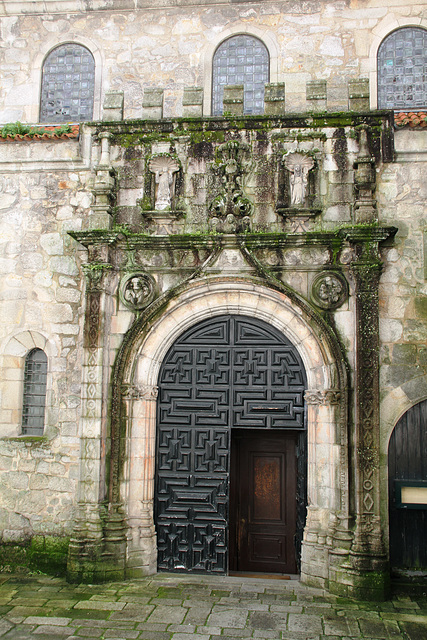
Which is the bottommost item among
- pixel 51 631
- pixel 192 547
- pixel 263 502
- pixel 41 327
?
pixel 51 631

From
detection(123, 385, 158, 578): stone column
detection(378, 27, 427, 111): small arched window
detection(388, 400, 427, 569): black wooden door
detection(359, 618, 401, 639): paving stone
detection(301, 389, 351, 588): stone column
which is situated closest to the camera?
detection(359, 618, 401, 639): paving stone

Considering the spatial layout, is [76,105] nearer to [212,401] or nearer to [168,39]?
[168,39]

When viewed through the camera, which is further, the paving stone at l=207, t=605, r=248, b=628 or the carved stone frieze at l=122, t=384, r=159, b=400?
the carved stone frieze at l=122, t=384, r=159, b=400

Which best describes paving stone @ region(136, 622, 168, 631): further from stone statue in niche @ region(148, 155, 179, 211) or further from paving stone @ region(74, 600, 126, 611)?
stone statue in niche @ region(148, 155, 179, 211)

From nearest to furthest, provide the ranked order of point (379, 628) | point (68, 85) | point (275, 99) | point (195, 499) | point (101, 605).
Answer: point (379, 628) < point (101, 605) < point (195, 499) < point (275, 99) < point (68, 85)

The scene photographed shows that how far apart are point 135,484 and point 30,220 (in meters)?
3.77

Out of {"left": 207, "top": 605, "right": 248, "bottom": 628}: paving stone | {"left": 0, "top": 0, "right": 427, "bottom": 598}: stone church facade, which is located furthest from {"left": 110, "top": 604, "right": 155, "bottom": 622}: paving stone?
{"left": 0, "top": 0, "right": 427, "bottom": 598}: stone church facade

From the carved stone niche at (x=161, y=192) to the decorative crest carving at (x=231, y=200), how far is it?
50 cm

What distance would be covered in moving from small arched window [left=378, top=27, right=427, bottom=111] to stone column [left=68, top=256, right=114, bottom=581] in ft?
16.7

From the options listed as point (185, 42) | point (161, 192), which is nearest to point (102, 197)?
point (161, 192)

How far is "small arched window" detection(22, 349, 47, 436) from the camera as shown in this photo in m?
7.37

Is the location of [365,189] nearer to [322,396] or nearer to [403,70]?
[322,396]

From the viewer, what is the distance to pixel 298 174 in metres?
6.98

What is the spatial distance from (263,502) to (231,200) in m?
3.93
